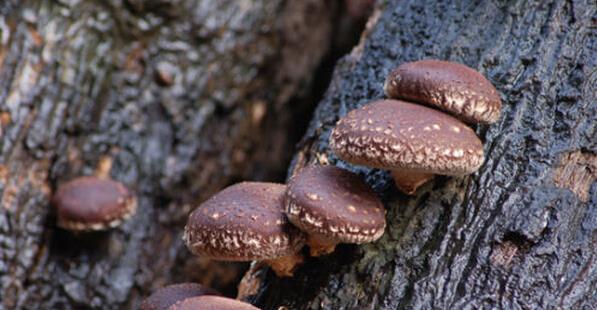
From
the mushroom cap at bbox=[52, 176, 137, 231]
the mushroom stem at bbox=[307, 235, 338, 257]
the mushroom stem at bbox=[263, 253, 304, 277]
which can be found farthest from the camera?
the mushroom cap at bbox=[52, 176, 137, 231]

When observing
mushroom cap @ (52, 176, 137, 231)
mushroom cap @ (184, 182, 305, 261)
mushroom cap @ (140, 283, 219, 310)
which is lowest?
mushroom cap @ (52, 176, 137, 231)

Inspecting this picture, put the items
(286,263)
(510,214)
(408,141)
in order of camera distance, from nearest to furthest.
Result: (408,141) < (510,214) < (286,263)

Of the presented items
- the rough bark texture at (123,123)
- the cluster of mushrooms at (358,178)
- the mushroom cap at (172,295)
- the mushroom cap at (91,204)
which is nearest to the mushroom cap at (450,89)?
the cluster of mushrooms at (358,178)

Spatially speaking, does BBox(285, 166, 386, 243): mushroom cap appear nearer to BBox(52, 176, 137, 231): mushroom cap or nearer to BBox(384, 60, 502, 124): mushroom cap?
BBox(384, 60, 502, 124): mushroom cap

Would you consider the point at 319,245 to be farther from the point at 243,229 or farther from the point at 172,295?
the point at 172,295

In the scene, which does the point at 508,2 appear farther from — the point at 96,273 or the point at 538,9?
the point at 96,273

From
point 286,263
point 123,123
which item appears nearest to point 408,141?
point 286,263

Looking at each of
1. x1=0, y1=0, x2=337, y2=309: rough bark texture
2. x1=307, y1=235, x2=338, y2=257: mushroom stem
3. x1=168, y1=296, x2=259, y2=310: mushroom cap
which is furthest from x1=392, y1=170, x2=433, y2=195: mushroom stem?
x1=0, y1=0, x2=337, y2=309: rough bark texture

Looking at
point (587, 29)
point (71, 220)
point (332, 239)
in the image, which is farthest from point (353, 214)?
point (71, 220)
